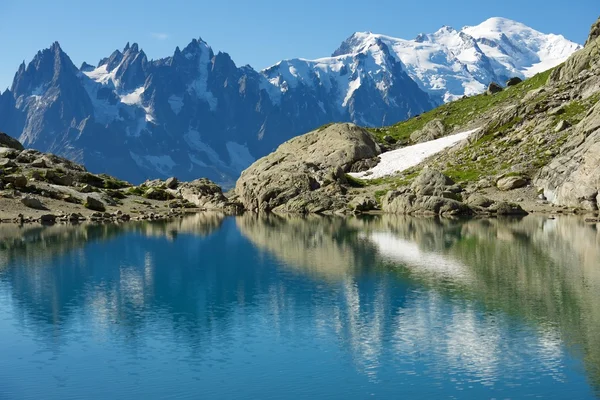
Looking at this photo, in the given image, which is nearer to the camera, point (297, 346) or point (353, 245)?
point (297, 346)

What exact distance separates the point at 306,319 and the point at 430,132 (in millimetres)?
147592

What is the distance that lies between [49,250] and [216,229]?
33.3 metres

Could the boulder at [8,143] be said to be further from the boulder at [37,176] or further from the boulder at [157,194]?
the boulder at [157,194]

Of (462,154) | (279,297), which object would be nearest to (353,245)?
(279,297)

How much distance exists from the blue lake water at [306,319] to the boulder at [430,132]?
333 ft

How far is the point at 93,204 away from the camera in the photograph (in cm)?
12850

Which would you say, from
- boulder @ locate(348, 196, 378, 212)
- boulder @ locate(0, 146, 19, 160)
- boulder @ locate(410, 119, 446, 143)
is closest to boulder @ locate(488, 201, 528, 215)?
boulder @ locate(348, 196, 378, 212)

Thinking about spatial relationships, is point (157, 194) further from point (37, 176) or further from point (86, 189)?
point (37, 176)

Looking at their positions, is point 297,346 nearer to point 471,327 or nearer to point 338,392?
point 338,392

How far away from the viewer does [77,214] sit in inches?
4665

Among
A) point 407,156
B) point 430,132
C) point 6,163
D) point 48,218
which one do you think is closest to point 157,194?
point 6,163

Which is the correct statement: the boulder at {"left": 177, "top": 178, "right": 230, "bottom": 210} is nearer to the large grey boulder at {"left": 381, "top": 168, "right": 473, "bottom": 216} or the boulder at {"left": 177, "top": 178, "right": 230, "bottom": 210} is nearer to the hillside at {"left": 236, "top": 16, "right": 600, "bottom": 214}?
the hillside at {"left": 236, "top": 16, "right": 600, "bottom": 214}

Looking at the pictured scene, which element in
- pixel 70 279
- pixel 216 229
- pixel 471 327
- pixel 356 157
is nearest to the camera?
pixel 471 327

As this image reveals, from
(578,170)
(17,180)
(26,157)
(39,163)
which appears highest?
(26,157)
